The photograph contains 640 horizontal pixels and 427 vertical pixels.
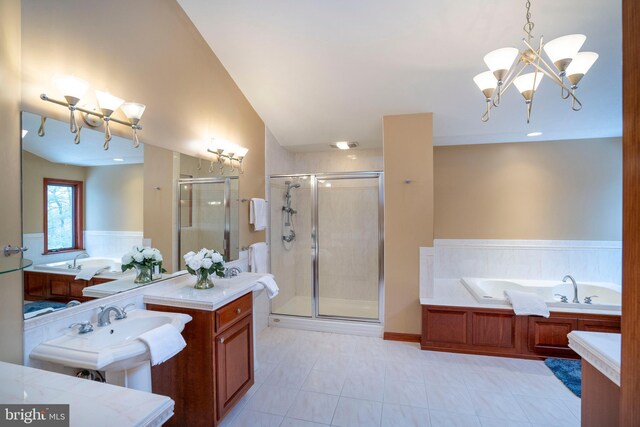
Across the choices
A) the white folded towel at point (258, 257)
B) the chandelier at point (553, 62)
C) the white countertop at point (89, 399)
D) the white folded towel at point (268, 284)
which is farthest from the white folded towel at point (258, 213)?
the chandelier at point (553, 62)

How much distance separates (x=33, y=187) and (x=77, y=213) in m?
0.29

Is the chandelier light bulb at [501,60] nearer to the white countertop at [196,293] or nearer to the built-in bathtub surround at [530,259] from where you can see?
the white countertop at [196,293]

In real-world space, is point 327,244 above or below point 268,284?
above

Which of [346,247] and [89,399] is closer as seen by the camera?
[89,399]

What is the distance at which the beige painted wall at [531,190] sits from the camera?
3582 mm

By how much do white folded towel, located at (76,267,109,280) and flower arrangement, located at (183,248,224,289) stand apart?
1.61 ft

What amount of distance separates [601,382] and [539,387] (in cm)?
157

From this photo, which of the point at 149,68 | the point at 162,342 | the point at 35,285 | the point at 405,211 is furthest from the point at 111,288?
the point at 405,211

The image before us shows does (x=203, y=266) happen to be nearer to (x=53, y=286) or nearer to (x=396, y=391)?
(x=53, y=286)

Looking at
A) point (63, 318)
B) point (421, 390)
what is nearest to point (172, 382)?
point (63, 318)

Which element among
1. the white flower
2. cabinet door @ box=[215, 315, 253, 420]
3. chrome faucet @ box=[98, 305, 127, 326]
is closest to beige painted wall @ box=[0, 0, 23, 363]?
chrome faucet @ box=[98, 305, 127, 326]

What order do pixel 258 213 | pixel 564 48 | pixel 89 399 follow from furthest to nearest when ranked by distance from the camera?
pixel 258 213
pixel 564 48
pixel 89 399

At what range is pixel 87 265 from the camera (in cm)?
167

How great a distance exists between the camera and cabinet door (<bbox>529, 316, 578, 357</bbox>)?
267 centimetres
